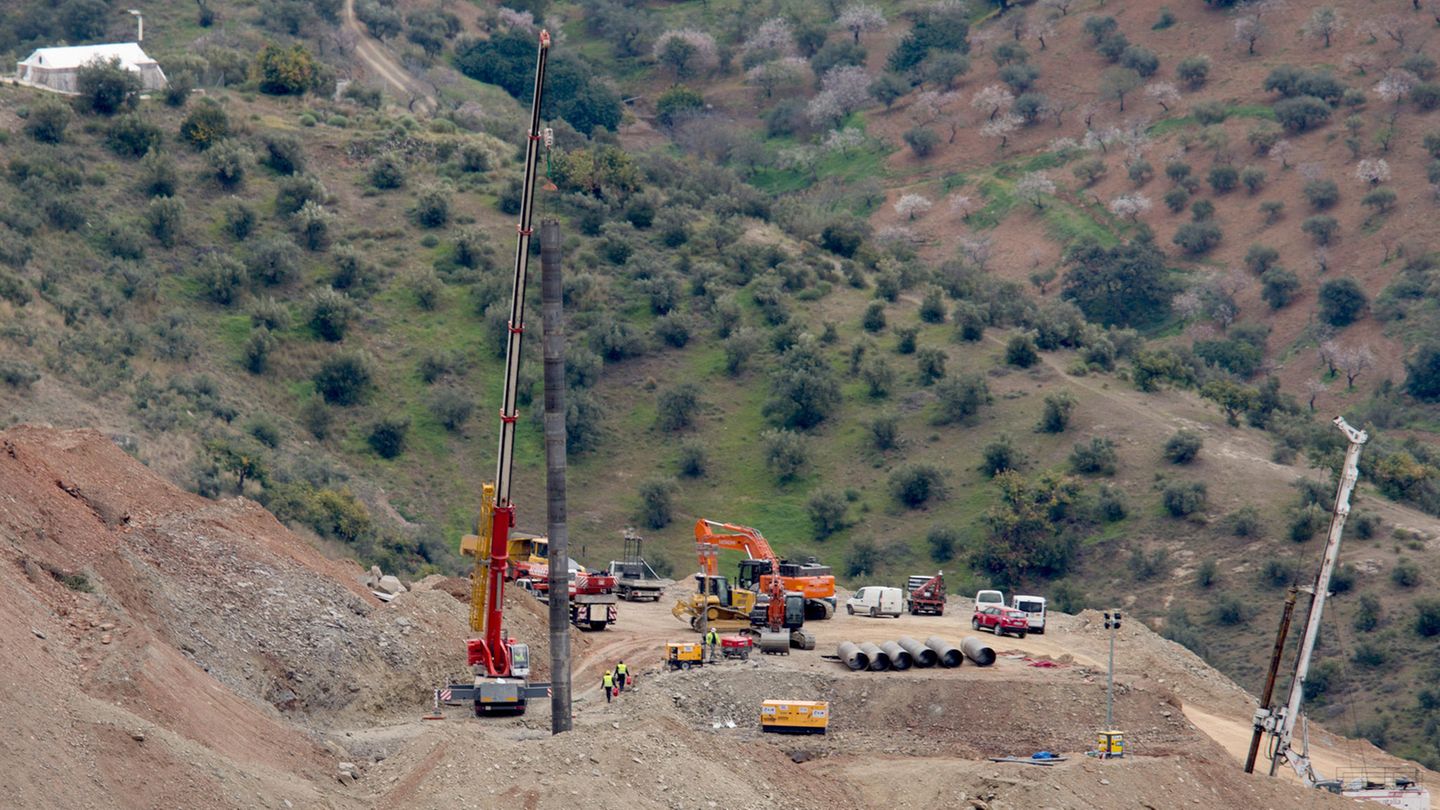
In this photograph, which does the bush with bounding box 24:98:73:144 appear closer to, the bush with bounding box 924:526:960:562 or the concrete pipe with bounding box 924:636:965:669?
the bush with bounding box 924:526:960:562

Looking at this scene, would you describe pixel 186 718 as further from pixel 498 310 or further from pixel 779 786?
pixel 498 310

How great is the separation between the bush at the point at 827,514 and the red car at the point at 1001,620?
18231 mm

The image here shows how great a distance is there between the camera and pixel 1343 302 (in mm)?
94812

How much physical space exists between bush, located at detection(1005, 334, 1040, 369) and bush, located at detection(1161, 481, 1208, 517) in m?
14.0

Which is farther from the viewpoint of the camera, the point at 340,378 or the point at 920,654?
the point at 340,378

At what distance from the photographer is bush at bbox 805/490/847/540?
A: 2753 inches

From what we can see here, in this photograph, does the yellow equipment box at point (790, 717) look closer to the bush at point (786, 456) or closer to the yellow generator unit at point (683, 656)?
the yellow generator unit at point (683, 656)

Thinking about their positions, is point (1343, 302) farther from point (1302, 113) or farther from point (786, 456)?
point (786, 456)

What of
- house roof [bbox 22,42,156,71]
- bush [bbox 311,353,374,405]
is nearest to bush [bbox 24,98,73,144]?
house roof [bbox 22,42,156,71]

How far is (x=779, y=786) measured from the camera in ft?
108

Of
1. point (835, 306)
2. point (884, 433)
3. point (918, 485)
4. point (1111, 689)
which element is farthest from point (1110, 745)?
point (835, 306)

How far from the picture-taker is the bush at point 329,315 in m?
76.5

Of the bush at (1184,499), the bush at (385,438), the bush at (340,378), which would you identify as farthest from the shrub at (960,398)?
the bush at (340,378)

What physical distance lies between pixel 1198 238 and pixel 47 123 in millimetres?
65585
